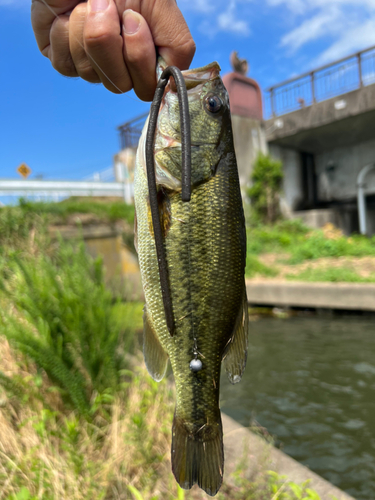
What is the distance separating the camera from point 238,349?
127cm

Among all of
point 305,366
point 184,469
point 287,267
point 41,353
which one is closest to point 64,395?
point 41,353

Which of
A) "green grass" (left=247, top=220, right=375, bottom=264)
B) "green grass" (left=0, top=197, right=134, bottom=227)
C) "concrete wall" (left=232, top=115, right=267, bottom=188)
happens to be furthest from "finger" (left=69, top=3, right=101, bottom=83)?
"concrete wall" (left=232, top=115, right=267, bottom=188)

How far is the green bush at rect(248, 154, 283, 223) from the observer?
1466cm

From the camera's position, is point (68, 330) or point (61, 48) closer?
point (61, 48)

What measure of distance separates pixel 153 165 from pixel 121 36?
0.53 m

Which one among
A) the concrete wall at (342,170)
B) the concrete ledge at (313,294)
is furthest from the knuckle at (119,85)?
the concrete wall at (342,170)

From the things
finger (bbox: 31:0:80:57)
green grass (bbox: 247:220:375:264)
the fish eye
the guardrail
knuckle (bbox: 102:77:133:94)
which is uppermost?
the guardrail

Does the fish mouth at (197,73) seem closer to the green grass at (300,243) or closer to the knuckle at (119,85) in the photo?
the knuckle at (119,85)

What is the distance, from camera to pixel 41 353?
2.81 m

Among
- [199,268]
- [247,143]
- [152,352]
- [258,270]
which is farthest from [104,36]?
[247,143]

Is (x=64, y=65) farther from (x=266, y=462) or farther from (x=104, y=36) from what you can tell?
(x=266, y=462)

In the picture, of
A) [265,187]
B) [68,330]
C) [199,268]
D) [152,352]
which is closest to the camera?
[199,268]

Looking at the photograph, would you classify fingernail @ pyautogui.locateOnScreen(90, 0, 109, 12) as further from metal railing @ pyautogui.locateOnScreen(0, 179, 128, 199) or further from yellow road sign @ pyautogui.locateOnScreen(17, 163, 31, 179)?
metal railing @ pyautogui.locateOnScreen(0, 179, 128, 199)

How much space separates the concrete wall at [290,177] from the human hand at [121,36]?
579 inches
